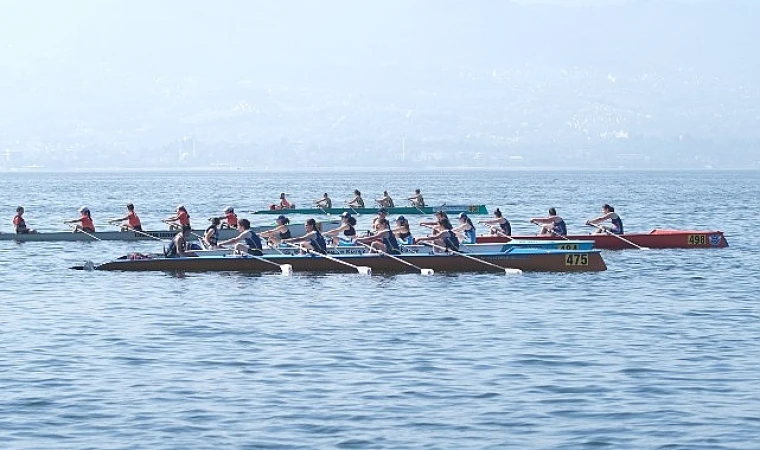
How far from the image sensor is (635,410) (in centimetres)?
2134

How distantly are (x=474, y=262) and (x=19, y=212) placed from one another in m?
25.9

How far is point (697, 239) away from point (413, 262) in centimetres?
1716

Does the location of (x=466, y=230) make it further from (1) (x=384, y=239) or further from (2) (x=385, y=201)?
(2) (x=385, y=201)

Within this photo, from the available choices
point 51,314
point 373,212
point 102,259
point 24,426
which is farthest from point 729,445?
point 373,212

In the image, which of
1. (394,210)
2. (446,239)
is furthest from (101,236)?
(394,210)

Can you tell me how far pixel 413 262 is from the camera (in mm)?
41781

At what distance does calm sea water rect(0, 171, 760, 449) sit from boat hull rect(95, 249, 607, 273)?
557 millimetres

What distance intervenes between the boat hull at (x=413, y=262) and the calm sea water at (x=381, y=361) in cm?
56

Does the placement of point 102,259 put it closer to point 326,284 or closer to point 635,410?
point 326,284

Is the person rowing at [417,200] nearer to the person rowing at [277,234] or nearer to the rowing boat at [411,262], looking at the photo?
the person rowing at [277,234]

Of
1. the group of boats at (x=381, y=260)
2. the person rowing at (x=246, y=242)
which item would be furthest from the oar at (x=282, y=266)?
the person rowing at (x=246, y=242)

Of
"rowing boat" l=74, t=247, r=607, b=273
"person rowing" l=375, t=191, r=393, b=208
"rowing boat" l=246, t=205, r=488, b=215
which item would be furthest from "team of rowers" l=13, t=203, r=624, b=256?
"rowing boat" l=246, t=205, r=488, b=215

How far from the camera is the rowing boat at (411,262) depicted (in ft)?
137

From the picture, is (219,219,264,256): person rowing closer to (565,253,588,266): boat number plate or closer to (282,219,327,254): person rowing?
(282,219,327,254): person rowing
